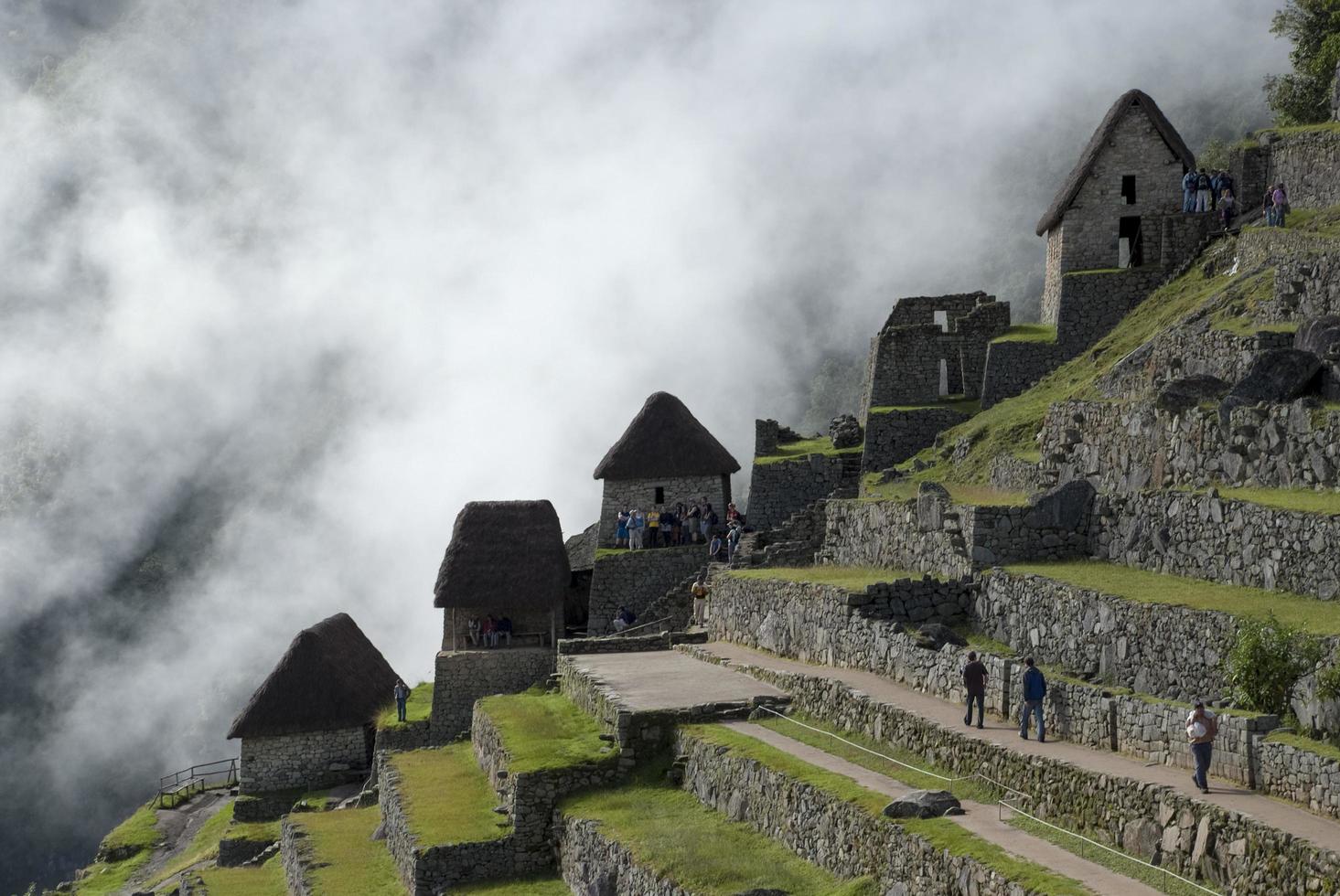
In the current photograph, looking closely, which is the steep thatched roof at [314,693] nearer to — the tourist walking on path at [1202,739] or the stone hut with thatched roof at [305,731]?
the stone hut with thatched roof at [305,731]

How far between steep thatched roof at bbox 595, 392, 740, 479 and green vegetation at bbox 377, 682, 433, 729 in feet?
19.5

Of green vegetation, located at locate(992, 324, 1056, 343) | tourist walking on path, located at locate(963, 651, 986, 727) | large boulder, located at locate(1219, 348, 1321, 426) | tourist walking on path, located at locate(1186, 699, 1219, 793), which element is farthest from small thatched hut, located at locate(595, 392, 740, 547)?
tourist walking on path, located at locate(1186, 699, 1219, 793)

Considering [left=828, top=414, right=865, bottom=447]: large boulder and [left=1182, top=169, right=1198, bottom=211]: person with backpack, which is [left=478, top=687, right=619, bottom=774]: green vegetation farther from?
[left=1182, top=169, right=1198, bottom=211]: person with backpack

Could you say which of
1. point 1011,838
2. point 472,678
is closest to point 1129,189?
point 472,678

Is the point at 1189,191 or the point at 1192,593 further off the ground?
the point at 1189,191

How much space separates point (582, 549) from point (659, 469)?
13.9 feet

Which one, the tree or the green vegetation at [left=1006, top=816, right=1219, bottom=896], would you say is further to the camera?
the tree

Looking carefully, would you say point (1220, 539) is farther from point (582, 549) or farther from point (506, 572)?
point (582, 549)

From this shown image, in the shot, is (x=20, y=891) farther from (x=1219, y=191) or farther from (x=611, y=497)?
(x=1219, y=191)

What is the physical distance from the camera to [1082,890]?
11.3 m

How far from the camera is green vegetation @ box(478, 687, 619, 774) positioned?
65.5 feet

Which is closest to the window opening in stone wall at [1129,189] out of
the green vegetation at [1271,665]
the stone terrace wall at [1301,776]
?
the green vegetation at [1271,665]

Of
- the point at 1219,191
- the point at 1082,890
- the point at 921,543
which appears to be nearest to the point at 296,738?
the point at 921,543

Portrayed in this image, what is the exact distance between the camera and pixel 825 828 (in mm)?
14922
